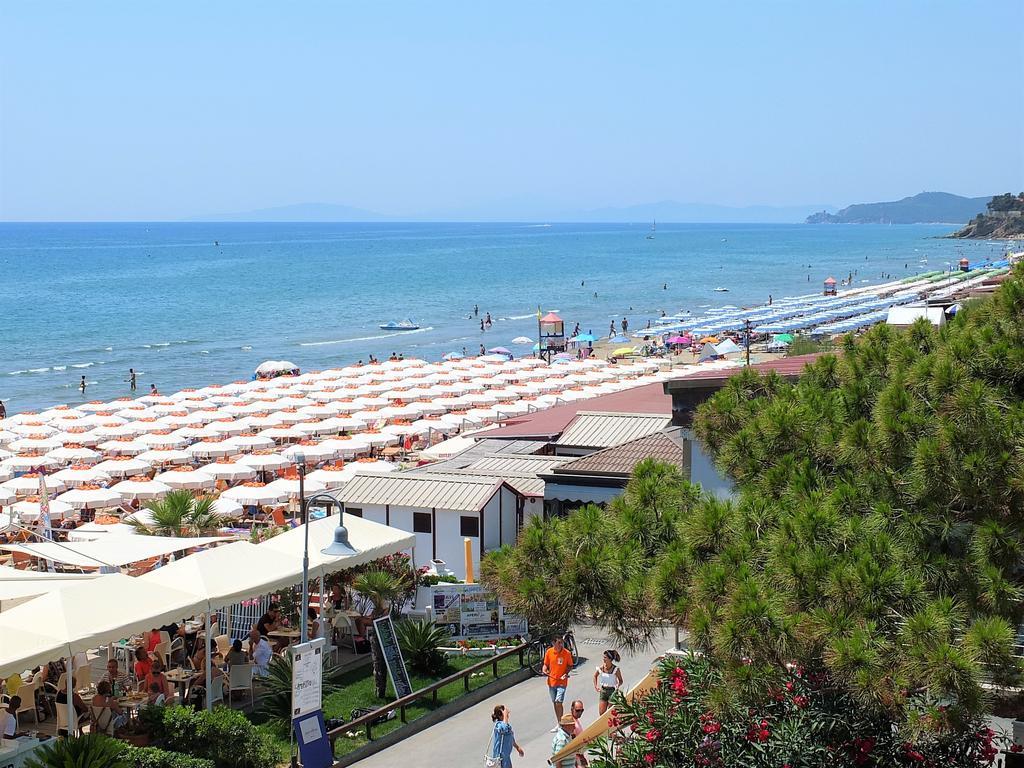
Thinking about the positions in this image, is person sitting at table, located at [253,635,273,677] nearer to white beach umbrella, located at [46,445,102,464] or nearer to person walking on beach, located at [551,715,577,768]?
person walking on beach, located at [551,715,577,768]

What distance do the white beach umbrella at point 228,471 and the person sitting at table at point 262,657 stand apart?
44.0ft

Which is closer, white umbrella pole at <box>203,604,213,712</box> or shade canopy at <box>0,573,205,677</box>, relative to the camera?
shade canopy at <box>0,573,205,677</box>

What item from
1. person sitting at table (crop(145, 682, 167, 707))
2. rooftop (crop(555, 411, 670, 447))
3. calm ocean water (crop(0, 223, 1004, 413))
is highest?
rooftop (crop(555, 411, 670, 447))

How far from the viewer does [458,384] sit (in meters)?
42.4

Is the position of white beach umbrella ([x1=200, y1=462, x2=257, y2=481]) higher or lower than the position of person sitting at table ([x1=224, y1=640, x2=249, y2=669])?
lower

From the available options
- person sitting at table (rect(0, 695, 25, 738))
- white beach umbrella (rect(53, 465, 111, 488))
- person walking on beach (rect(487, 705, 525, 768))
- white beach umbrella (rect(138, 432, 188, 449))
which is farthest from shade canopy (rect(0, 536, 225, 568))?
white beach umbrella (rect(138, 432, 188, 449))

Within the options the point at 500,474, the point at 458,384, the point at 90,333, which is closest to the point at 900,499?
the point at 500,474

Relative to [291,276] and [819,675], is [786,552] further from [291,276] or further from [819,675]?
[291,276]

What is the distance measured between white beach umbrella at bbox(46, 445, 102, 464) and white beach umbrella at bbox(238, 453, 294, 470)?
422 cm

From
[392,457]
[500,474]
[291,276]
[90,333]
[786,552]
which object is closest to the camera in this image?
[786,552]

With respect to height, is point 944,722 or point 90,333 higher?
point 944,722

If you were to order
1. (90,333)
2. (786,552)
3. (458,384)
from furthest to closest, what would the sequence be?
(90,333)
(458,384)
(786,552)

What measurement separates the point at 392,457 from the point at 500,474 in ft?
38.3

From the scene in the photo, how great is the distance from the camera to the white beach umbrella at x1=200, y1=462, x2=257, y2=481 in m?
28.8
